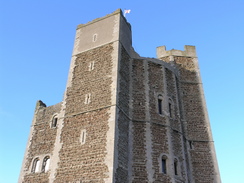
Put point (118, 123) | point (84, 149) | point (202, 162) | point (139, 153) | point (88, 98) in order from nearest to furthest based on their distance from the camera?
point (84, 149)
point (118, 123)
point (139, 153)
point (88, 98)
point (202, 162)

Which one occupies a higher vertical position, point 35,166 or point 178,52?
point 178,52

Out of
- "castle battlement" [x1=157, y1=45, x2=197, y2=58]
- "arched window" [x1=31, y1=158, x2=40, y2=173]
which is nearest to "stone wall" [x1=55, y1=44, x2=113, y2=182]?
"arched window" [x1=31, y1=158, x2=40, y2=173]

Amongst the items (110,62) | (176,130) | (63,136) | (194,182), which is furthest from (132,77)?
(194,182)

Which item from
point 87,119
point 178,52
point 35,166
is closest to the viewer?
point 87,119

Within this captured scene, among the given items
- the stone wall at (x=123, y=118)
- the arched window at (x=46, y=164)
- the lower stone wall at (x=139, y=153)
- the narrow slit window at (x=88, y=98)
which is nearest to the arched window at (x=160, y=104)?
the lower stone wall at (x=139, y=153)

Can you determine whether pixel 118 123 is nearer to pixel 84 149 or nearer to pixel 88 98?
pixel 84 149

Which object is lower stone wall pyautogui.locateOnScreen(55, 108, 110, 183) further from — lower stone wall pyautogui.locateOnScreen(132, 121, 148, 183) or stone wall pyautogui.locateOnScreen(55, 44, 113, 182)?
lower stone wall pyautogui.locateOnScreen(132, 121, 148, 183)

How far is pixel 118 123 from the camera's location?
11.8 metres

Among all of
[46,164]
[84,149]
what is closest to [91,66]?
[84,149]

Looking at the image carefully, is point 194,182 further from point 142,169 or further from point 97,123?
point 97,123

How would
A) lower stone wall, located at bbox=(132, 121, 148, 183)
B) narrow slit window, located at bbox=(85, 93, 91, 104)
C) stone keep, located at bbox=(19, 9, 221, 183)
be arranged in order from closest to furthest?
stone keep, located at bbox=(19, 9, 221, 183), lower stone wall, located at bbox=(132, 121, 148, 183), narrow slit window, located at bbox=(85, 93, 91, 104)

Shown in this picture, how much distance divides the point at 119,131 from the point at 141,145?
1512 mm

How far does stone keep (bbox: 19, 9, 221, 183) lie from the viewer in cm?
1138

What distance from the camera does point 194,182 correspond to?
1418cm
